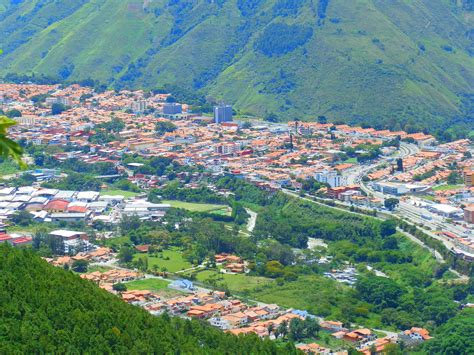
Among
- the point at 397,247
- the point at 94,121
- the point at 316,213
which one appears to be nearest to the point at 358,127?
the point at 94,121

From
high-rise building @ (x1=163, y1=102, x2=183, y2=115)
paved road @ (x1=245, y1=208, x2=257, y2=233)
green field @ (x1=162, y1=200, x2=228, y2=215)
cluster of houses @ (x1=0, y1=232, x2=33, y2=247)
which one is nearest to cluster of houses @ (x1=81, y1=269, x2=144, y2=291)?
cluster of houses @ (x1=0, y1=232, x2=33, y2=247)

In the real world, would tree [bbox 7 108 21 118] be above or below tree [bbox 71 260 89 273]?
above

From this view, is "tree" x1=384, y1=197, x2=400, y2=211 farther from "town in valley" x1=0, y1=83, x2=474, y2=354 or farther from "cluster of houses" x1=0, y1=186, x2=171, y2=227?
"cluster of houses" x1=0, y1=186, x2=171, y2=227

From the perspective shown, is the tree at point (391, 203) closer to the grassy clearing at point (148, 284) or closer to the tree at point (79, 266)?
the grassy clearing at point (148, 284)

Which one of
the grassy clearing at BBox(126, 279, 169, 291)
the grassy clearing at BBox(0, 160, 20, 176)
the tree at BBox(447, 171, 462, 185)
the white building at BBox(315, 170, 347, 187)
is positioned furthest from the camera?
the grassy clearing at BBox(0, 160, 20, 176)

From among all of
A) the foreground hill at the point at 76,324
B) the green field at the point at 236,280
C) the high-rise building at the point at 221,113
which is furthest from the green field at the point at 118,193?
the foreground hill at the point at 76,324

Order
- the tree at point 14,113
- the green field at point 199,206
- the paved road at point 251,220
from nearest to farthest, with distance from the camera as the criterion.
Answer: the paved road at point 251,220, the green field at point 199,206, the tree at point 14,113

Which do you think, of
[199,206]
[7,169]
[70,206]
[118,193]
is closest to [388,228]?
[199,206]
